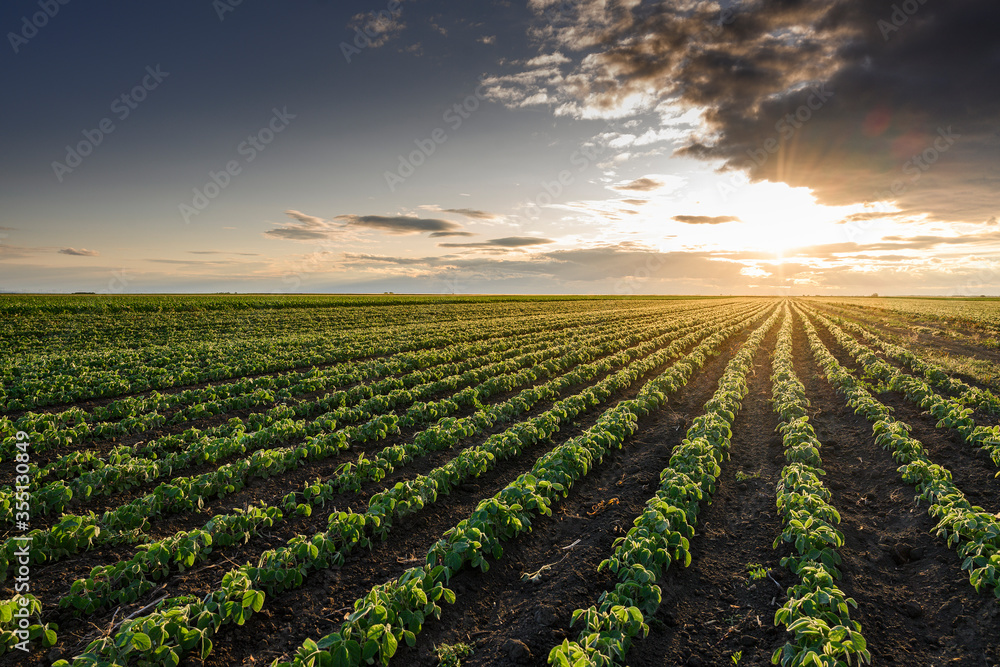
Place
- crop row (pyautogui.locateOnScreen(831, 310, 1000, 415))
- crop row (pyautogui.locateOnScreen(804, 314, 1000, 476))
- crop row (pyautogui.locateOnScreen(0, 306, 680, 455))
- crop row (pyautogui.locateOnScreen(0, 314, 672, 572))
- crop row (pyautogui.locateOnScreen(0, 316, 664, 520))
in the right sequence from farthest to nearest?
crop row (pyautogui.locateOnScreen(831, 310, 1000, 415))
crop row (pyautogui.locateOnScreen(0, 306, 680, 455))
crop row (pyautogui.locateOnScreen(804, 314, 1000, 476))
crop row (pyautogui.locateOnScreen(0, 316, 664, 520))
crop row (pyautogui.locateOnScreen(0, 314, 672, 572))

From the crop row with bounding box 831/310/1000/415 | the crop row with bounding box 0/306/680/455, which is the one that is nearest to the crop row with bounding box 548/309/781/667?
the crop row with bounding box 831/310/1000/415

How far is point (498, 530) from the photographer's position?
20.5ft

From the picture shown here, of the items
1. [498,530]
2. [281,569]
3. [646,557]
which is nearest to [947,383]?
[646,557]

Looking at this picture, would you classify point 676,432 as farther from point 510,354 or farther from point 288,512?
point 510,354

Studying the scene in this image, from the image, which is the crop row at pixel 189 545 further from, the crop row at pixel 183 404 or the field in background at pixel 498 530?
the crop row at pixel 183 404

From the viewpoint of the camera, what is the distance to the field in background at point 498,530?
4570mm

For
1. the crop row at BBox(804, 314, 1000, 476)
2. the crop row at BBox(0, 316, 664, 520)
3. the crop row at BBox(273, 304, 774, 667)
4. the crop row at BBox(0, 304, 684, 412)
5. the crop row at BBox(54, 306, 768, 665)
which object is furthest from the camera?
the crop row at BBox(0, 304, 684, 412)

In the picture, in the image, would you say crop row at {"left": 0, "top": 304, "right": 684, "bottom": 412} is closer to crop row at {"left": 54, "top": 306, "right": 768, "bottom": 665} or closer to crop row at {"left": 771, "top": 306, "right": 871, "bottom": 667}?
crop row at {"left": 54, "top": 306, "right": 768, "bottom": 665}

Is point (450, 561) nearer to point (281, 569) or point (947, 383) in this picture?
point (281, 569)

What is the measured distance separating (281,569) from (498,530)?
8.99 feet

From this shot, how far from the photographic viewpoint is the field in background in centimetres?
457

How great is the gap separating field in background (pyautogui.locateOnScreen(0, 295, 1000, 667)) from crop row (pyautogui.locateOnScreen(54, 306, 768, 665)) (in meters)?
0.03

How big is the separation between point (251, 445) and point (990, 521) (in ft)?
40.3

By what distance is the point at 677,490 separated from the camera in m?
6.89
